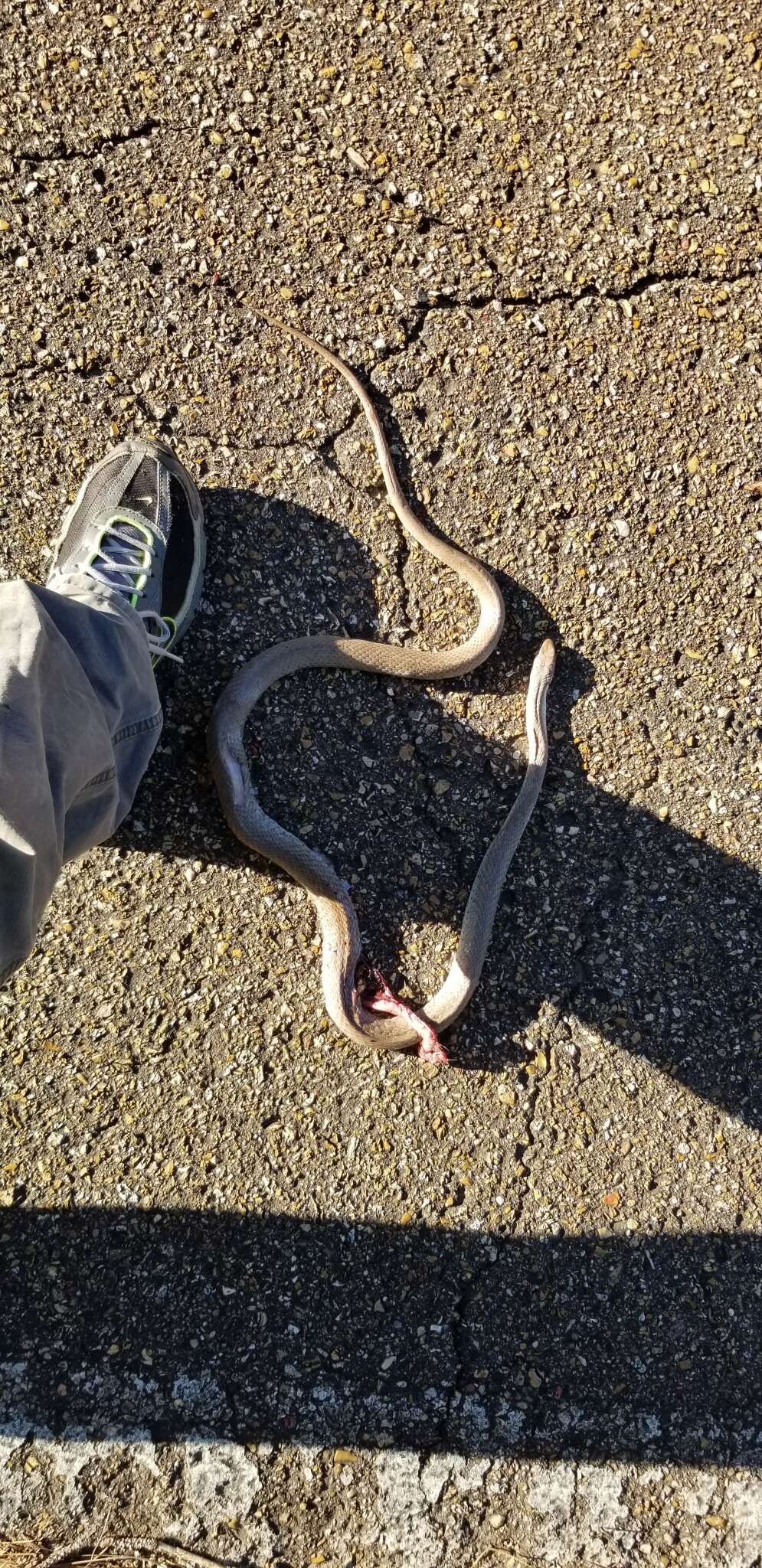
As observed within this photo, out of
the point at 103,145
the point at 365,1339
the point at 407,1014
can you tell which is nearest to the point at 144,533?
the point at 103,145

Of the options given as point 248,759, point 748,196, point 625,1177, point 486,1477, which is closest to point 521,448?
point 748,196

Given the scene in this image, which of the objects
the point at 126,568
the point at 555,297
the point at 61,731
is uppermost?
the point at 555,297

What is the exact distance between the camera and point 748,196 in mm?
2514

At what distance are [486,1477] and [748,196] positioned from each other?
3300 millimetres

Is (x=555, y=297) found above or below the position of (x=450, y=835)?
above

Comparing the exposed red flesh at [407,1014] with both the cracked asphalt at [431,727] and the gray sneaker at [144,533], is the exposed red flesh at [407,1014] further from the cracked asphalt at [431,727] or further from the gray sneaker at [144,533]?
the gray sneaker at [144,533]

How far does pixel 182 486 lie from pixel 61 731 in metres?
0.95

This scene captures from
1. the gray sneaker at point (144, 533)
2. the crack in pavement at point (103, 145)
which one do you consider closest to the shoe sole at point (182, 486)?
the gray sneaker at point (144, 533)

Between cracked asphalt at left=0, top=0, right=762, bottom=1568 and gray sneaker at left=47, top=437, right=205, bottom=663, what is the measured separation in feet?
0.28

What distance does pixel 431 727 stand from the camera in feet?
8.25

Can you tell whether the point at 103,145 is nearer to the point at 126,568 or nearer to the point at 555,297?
the point at 126,568

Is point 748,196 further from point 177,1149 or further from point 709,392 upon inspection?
point 177,1149

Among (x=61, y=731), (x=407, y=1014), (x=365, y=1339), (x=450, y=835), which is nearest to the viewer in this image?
(x=61, y=731)

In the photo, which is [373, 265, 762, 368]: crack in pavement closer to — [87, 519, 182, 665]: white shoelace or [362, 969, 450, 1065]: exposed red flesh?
[87, 519, 182, 665]: white shoelace
